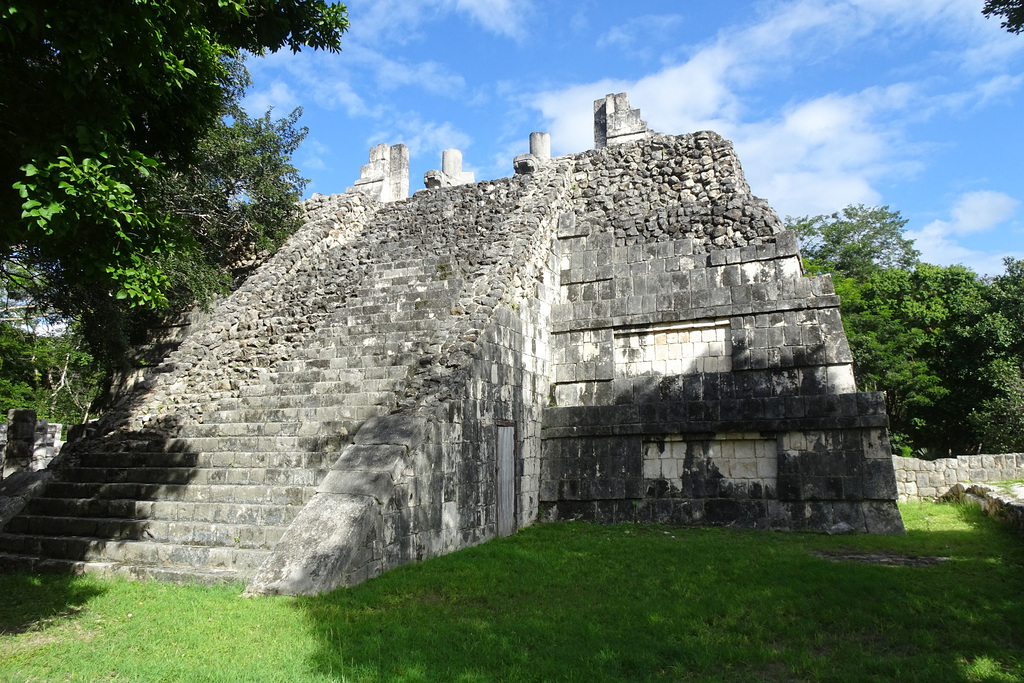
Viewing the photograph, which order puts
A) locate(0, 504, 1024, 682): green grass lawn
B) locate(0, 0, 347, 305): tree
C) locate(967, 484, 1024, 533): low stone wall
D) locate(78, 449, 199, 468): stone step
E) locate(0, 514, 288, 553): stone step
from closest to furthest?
locate(0, 0, 347, 305): tree
locate(0, 504, 1024, 682): green grass lawn
locate(0, 514, 288, 553): stone step
locate(78, 449, 199, 468): stone step
locate(967, 484, 1024, 533): low stone wall

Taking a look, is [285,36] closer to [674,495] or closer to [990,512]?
[674,495]

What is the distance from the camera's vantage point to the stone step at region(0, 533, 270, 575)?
685cm

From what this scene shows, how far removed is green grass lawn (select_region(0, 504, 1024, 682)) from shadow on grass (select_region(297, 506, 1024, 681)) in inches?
0.8

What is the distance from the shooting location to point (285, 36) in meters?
7.75

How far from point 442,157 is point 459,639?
12888 mm

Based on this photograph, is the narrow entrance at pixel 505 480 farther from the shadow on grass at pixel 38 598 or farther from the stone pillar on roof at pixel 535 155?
the stone pillar on roof at pixel 535 155

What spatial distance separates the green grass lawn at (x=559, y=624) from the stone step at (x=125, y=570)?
222 millimetres

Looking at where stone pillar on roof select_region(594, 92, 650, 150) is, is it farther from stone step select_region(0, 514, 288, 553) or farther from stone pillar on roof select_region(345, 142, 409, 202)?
stone step select_region(0, 514, 288, 553)

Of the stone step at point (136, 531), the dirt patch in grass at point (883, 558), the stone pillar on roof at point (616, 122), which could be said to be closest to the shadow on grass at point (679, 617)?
the dirt patch in grass at point (883, 558)

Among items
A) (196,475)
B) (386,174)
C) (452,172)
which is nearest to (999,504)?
(196,475)

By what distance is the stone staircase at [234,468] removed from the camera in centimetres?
725

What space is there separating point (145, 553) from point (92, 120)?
15.3ft

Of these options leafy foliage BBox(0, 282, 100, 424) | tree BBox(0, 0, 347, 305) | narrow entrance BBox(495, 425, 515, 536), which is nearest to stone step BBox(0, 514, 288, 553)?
tree BBox(0, 0, 347, 305)

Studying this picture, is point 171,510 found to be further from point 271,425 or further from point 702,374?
point 702,374
